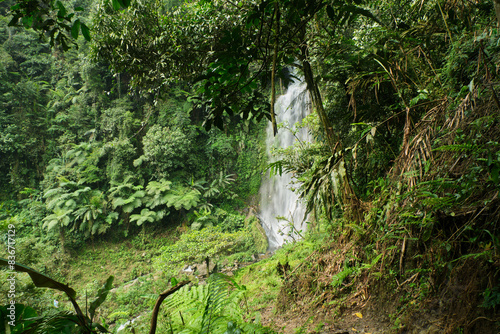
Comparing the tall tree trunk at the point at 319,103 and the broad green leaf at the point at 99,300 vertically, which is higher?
the tall tree trunk at the point at 319,103

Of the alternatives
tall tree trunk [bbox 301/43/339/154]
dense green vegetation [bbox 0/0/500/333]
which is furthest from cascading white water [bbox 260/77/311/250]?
tall tree trunk [bbox 301/43/339/154]

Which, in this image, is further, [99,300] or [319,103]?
[319,103]

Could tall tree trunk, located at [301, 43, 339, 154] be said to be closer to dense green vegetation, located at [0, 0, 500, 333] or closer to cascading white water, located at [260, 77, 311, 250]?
dense green vegetation, located at [0, 0, 500, 333]

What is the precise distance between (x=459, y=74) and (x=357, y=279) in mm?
1897

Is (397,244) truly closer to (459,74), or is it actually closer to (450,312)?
(450,312)

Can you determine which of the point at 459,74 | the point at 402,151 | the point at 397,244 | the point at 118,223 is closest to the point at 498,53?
the point at 459,74

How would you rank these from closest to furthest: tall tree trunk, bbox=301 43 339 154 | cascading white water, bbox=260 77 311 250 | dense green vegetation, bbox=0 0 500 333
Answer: dense green vegetation, bbox=0 0 500 333 < tall tree trunk, bbox=301 43 339 154 < cascading white water, bbox=260 77 311 250

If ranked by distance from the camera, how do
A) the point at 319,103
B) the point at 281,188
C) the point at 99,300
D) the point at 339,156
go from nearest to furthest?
the point at 99,300 → the point at 339,156 → the point at 319,103 → the point at 281,188

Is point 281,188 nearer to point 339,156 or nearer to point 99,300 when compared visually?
point 339,156

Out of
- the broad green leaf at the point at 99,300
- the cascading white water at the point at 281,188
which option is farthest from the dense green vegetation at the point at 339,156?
the cascading white water at the point at 281,188

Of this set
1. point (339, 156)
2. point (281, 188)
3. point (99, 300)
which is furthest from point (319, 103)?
point (281, 188)

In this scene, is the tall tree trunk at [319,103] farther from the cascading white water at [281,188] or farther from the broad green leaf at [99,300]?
the cascading white water at [281,188]

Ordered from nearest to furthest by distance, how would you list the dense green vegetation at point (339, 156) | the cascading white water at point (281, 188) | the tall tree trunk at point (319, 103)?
the dense green vegetation at point (339, 156) → the tall tree trunk at point (319, 103) → the cascading white water at point (281, 188)

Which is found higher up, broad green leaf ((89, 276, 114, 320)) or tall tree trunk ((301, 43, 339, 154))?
tall tree trunk ((301, 43, 339, 154))
